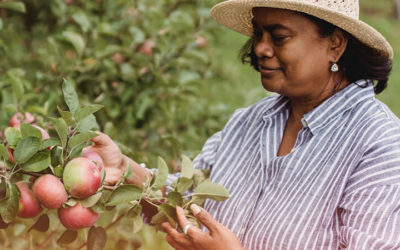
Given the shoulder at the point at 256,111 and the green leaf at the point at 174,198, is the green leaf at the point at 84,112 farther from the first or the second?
the shoulder at the point at 256,111

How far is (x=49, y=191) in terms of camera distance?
107 cm

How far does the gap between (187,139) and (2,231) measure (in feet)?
3.63

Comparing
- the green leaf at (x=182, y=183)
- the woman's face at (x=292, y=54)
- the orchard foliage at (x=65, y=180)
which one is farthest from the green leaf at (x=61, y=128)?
the woman's face at (x=292, y=54)

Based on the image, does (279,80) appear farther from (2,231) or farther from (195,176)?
(2,231)

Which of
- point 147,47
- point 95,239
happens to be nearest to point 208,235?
point 95,239

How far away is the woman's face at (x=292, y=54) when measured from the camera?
4.33ft

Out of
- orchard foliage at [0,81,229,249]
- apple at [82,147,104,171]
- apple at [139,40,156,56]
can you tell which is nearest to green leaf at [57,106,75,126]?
orchard foliage at [0,81,229,249]

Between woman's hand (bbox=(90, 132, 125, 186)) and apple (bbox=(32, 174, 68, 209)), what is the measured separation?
8.6 inches

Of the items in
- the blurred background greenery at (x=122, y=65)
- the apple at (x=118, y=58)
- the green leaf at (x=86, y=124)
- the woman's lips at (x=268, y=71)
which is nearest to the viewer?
the green leaf at (x=86, y=124)

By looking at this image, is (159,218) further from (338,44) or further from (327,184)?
(338,44)

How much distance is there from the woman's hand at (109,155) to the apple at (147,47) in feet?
2.89

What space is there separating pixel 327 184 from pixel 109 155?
1.77ft

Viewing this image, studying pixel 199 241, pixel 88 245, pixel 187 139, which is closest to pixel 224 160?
pixel 199 241

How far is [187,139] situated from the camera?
93.4 inches
